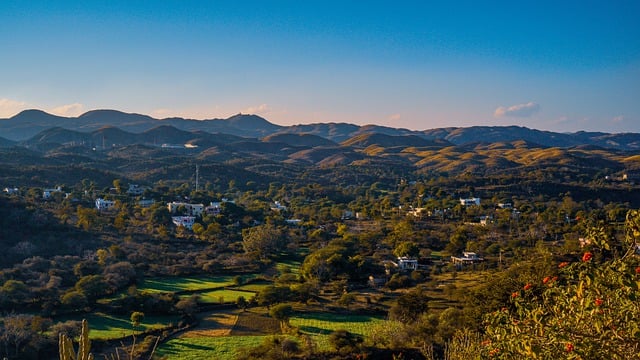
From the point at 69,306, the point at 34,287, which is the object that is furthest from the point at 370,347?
the point at 34,287

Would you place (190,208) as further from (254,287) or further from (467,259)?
(467,259)

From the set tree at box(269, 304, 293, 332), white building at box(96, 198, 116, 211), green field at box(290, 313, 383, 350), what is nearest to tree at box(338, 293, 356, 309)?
green field at box(290, 313, 383, 350)

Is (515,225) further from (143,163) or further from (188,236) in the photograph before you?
(143,163)

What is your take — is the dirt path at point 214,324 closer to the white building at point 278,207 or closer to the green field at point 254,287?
the green field at point 254,287

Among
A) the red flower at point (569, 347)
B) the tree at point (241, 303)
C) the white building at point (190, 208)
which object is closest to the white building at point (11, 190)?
the white building at point (190, 208)

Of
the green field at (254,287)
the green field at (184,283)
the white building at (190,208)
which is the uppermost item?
the white building at (190,208)

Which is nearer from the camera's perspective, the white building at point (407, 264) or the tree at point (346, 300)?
the tree at point (346, 300)

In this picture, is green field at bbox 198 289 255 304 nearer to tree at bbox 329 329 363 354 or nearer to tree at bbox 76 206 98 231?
tree at bbox 329 329 363 354
